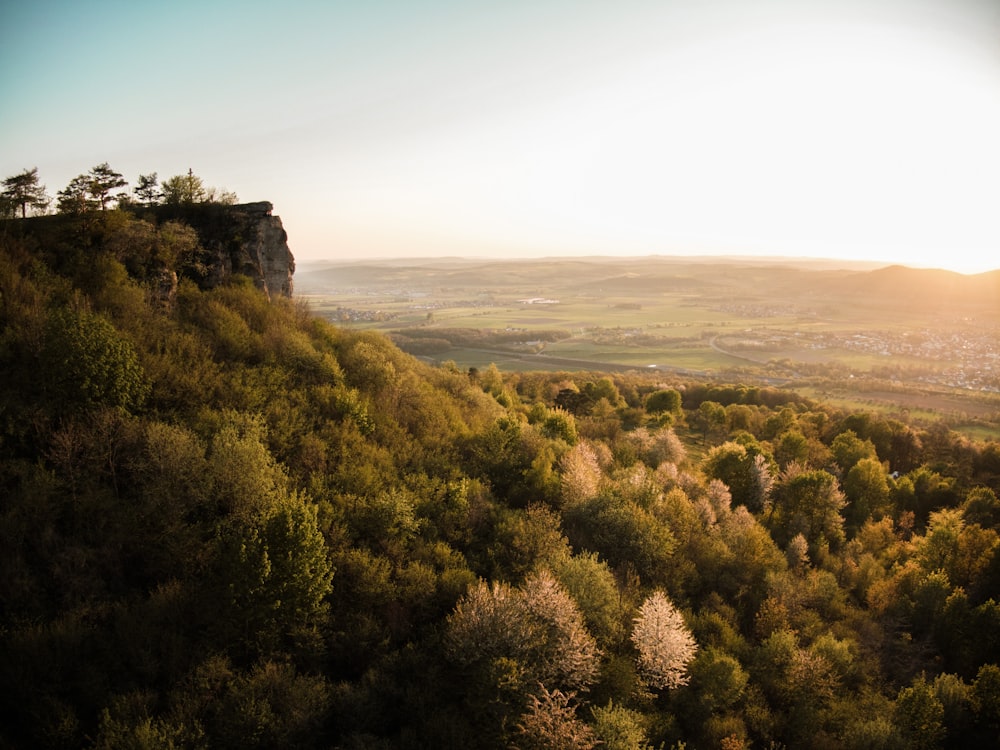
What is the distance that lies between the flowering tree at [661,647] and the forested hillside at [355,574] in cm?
17

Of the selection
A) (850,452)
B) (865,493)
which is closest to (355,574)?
(865,493)

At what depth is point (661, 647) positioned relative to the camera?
998 inches

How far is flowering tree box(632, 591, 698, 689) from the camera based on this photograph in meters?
25.0

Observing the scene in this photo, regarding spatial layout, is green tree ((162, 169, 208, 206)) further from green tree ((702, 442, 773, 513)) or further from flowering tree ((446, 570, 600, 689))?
green tree ((702, 442, 773, 513))

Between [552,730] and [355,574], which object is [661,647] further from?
[355,574]

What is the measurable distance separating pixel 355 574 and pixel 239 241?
31598 mm

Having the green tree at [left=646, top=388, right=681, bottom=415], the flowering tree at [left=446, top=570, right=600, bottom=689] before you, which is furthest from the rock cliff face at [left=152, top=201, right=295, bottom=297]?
the green tree at [left=646, top=388, right=681, bottom=415]

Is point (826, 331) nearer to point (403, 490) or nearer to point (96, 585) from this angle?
point (403, 490)

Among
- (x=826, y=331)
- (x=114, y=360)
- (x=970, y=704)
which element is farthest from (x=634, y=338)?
(x=114, y=360)

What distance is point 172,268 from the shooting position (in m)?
35.9

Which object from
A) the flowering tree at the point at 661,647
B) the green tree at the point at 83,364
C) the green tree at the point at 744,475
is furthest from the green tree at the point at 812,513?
the green tree at the point at 83,364

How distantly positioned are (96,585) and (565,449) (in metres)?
33.7

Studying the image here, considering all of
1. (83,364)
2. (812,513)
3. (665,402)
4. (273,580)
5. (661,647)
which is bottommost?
(812,513)

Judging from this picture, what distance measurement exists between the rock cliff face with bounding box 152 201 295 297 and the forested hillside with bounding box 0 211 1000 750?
202 centimetres
